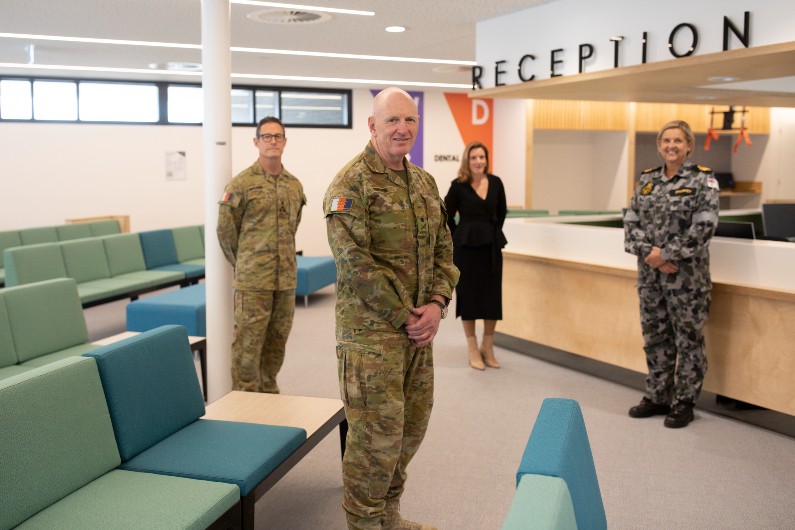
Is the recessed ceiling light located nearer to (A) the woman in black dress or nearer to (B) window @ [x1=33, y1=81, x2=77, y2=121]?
(B) window @ [x1=33, y1=81, x2=77, y2=121]

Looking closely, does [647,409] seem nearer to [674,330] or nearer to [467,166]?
[674,330]

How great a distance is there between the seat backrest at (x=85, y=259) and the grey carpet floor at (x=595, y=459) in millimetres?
2803

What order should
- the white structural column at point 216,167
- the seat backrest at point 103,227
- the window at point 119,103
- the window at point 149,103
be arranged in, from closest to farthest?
the white structural column at point 216,167
the seat backrest at point 103,227
the window at point 149,103
the window at point 119,103

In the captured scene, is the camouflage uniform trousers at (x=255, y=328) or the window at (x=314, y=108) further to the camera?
the window at (x=314, y=108)

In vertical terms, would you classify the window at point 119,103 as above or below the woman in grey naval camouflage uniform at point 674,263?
above

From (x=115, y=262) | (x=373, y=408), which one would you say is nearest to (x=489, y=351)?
(x=373, y=408)

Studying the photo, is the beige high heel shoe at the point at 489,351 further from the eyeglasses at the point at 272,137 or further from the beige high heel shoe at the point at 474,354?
the eyeglasses at the point at 272,137

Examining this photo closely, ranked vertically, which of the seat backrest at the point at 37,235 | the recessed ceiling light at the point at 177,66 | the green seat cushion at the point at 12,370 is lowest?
the green seat cushion at the point at 12,370

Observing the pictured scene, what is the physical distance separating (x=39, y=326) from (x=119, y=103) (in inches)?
316

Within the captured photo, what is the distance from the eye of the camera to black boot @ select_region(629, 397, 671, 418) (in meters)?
4.84

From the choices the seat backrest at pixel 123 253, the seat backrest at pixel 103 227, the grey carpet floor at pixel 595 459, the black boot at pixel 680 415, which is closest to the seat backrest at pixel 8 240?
the seat backrest at pixel 103 227

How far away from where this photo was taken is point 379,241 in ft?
9.12

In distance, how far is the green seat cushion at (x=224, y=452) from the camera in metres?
2.78

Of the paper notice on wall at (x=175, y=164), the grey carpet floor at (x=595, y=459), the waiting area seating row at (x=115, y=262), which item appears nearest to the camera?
the grey carpet floor at (x=595, y=459)
